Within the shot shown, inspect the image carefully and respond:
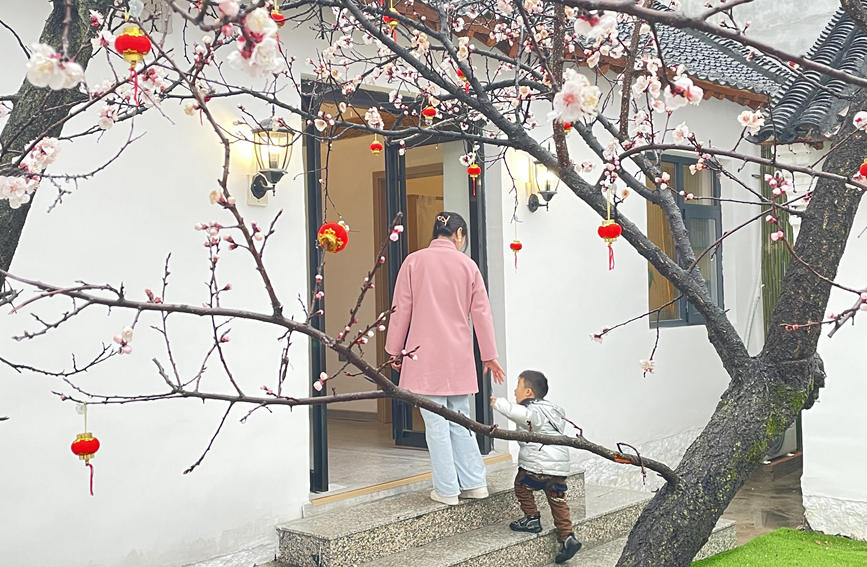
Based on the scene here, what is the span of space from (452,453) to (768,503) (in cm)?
352

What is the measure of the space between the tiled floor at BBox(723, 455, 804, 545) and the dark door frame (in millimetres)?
1977

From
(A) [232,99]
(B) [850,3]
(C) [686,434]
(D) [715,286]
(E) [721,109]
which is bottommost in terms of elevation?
(C) [686,434]

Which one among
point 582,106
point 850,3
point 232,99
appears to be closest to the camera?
point 582,106

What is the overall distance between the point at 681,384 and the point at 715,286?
1.20m

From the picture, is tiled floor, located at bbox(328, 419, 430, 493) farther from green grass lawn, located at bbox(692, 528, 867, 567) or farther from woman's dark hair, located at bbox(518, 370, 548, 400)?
green grass lawn, located at bbox(692, 528, 867, 567)

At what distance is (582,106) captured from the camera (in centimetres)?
172

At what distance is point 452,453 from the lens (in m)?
5.12

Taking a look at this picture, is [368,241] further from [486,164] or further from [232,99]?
[232,99]

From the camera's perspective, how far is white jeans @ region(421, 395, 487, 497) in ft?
16.6

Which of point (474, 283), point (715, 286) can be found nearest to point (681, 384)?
point (715, 286)

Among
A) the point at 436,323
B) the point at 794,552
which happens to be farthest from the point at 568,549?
the point at 794,552

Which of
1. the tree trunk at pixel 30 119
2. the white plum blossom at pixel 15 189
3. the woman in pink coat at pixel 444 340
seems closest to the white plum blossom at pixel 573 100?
the tree trunk at pixel 30 119

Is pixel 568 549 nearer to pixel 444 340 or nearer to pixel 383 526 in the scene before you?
pixel 383 526

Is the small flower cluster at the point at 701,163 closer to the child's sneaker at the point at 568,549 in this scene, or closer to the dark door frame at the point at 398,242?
the dark door frame at the point at 398,242
